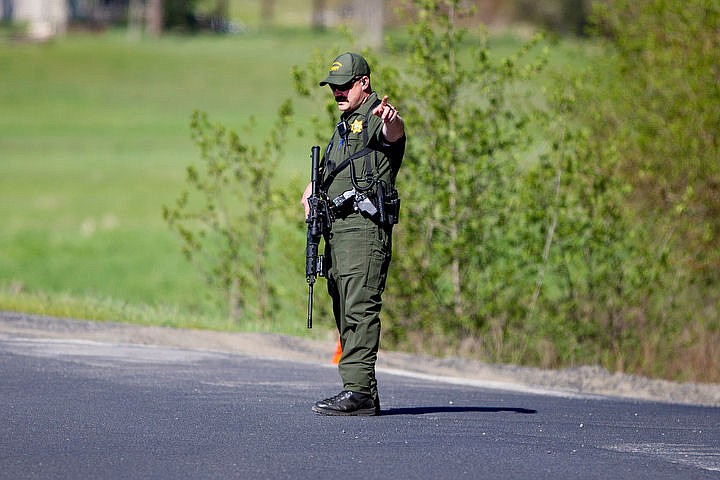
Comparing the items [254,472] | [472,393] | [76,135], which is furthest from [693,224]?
[76,135]

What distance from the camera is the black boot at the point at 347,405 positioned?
854 centimetres

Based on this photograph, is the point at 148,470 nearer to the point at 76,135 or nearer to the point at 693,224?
the point at 693,224

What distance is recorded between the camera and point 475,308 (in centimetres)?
1528

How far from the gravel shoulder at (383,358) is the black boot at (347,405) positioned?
2840mm

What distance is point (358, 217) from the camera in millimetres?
8469

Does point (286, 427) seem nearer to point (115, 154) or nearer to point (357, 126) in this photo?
point (357, 126)

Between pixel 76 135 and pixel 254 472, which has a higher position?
pixel 76 135

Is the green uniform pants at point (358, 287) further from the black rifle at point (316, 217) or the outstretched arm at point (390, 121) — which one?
the outstretched arm at point (390, 121)

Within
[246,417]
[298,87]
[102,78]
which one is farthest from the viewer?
[102,78]

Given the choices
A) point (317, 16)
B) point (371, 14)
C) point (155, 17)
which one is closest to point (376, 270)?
point (371, 14)

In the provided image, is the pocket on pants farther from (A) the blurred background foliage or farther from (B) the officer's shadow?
(A) the blurred background foliage

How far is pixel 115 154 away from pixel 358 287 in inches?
1864

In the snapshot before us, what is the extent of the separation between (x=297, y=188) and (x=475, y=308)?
2.45 m

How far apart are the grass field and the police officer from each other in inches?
204
